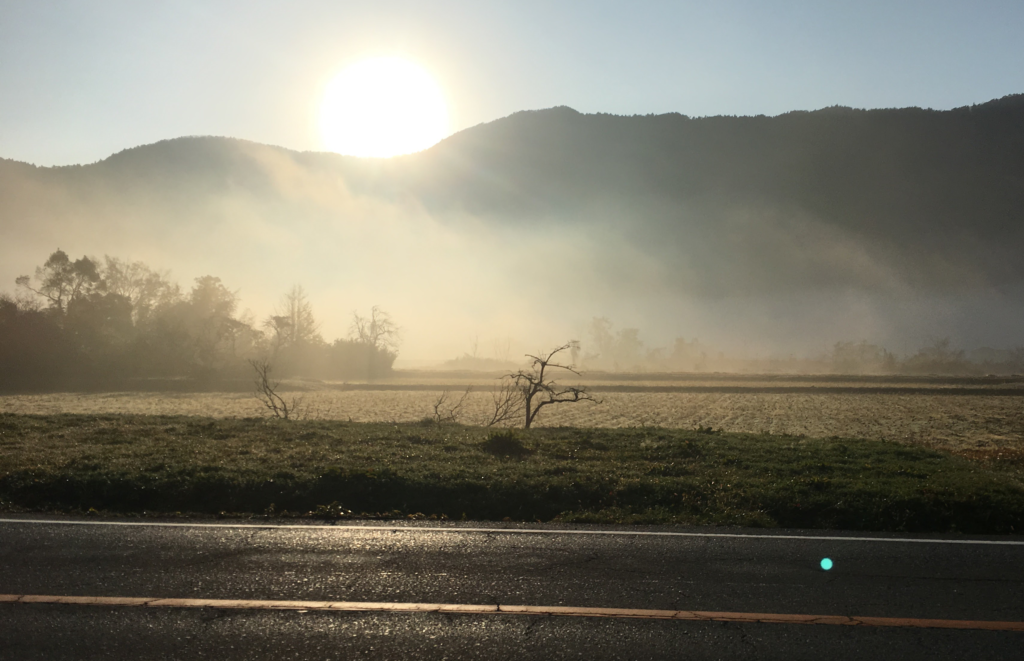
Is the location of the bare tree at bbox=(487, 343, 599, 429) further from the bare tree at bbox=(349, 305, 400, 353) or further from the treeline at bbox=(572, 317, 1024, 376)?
the treeline at bbox=(572, 317, 1024, 376)

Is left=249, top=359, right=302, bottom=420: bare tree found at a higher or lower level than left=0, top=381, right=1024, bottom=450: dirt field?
higher

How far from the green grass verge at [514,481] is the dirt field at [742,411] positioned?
16224mm

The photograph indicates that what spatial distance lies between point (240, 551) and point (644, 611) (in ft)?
16.9

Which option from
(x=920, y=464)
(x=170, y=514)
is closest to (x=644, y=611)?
(x=170, y=514)

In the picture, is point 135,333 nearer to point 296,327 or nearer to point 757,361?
A: point 296,327

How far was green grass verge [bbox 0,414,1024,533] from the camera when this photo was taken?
10734mm

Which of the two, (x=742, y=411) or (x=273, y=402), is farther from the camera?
(x=742, y=411)

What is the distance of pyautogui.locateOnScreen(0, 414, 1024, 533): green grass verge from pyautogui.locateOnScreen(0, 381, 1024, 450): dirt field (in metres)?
16.2

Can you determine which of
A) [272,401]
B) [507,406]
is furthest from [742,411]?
[272,401]

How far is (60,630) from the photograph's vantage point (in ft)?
19.4

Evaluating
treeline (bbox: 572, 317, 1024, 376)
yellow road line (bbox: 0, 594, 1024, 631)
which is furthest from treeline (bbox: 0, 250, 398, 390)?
treeline (bbox: 572, 317, 1024, 376)

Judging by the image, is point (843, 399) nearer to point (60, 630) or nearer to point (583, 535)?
point (583, 535)

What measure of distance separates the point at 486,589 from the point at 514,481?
16.5ft

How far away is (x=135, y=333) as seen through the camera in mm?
71812
